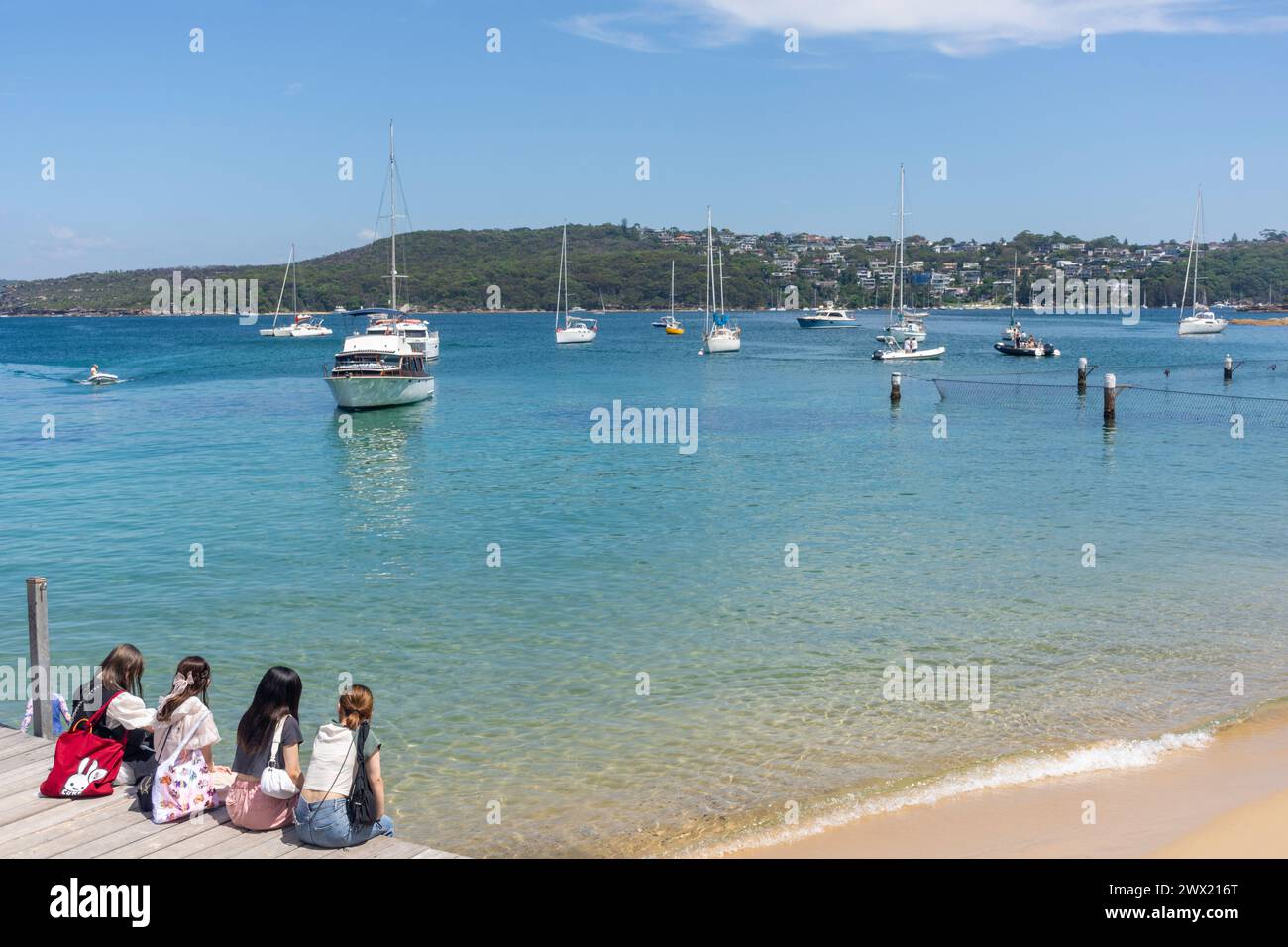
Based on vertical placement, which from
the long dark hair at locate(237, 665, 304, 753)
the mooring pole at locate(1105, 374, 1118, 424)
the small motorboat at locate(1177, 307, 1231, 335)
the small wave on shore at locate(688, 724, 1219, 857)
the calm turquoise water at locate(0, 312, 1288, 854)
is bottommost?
the small wave on shore at locate(688, 724, 1219, 857)

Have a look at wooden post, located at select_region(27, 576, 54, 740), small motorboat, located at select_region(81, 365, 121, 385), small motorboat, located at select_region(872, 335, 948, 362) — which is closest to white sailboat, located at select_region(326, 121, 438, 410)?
small motorboat, located at select_region(81, 365, 121, 385)

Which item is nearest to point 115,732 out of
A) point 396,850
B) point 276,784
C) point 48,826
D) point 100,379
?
point 48,826

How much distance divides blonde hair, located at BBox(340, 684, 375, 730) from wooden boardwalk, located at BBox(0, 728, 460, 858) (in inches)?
34.1

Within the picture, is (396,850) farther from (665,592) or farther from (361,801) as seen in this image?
(665,592)

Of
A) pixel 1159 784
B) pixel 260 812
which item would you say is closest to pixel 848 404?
pixel 1159 784

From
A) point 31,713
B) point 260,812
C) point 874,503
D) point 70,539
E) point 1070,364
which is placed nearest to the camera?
point 260,812

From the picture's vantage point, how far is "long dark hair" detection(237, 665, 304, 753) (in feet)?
28.4

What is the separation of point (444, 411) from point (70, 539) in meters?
29.6

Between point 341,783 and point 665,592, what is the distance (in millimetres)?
10494

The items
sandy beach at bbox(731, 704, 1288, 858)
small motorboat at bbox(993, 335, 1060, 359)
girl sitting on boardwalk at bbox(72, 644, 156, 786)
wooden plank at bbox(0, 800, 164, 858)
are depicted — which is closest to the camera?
wooden plank at bbox(0, 800, 164, 858)

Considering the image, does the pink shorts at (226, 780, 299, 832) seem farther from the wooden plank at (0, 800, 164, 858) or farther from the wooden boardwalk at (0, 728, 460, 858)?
the wooden plank at (0, 800, 164, 858)

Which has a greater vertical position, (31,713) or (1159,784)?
(31,713)
